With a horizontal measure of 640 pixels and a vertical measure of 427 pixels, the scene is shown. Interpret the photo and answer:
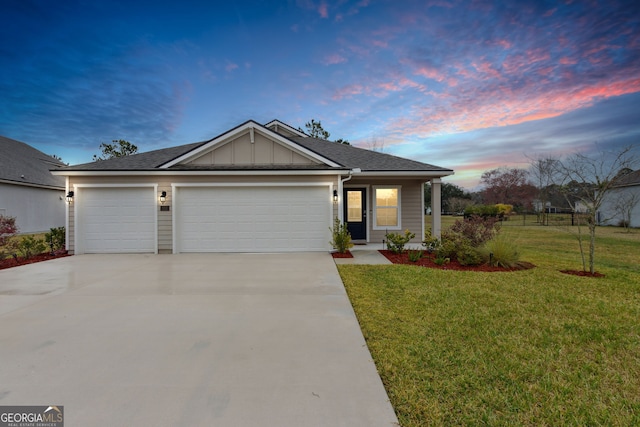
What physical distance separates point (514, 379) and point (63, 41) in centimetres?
1642

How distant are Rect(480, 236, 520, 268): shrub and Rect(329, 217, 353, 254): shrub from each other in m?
3.64

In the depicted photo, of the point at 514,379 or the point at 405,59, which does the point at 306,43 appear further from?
the point at 514,379

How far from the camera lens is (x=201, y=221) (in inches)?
363

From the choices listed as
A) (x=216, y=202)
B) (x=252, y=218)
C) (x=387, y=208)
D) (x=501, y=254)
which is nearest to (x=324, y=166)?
(x=252, y=218)

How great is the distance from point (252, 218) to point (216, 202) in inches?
51.9

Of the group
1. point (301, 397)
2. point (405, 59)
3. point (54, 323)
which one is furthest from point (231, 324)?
point (405, 59)

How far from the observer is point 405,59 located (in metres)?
10.7

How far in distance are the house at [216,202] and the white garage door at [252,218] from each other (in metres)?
0.03

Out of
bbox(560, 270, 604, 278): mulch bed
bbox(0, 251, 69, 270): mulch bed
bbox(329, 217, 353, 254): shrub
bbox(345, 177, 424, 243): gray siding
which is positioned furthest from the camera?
bbox(345, 177, 424, 243): gray siding

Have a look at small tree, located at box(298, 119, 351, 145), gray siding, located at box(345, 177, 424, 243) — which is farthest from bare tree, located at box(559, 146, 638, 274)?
small tree, located at box(298, 119, 351, 145)

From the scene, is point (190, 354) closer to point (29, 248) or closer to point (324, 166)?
point (324, 166)

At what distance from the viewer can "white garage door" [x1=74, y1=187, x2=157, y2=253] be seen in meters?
9.17

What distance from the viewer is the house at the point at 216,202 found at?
911 cm

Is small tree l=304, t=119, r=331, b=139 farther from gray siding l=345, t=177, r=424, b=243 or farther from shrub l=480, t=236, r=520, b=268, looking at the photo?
shrub l=480, t=236, r=520, b=268
